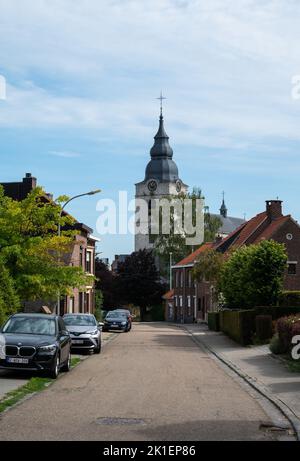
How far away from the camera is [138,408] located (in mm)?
12391

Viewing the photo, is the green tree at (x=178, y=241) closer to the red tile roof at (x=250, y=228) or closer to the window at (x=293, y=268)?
the red tile roof at (x=250, y=228)

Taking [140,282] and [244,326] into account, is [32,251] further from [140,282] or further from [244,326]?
[140,282]

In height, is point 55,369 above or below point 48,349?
below

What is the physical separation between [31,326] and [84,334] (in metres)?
8.08

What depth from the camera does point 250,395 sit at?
1509cm

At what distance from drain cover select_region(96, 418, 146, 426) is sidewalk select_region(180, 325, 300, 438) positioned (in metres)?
2.23

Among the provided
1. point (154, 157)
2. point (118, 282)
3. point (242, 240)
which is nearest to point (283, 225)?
point (242, 240)

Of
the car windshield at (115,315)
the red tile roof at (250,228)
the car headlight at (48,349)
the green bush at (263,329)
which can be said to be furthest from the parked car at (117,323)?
the car headlight at (48,349)

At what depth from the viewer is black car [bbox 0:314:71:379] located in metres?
16.9

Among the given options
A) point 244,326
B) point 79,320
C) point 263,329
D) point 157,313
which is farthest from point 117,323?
point 157,313

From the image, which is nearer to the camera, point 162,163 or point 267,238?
point 267,238

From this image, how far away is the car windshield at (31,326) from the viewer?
18.1m
